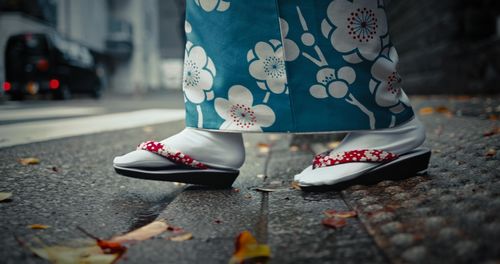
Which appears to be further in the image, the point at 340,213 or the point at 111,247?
the point at 340,213

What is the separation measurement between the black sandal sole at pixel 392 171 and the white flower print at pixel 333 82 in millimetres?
224

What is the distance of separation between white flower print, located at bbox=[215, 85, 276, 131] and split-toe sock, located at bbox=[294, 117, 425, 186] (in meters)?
0.19

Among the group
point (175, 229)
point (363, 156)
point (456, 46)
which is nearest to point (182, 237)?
point (175, 229)

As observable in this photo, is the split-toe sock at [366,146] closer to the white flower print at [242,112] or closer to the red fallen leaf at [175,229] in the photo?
the white flower print at [242,112]

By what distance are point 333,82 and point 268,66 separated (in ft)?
0.58

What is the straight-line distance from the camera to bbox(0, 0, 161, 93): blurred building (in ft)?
44.0

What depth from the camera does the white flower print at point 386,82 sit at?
122cm

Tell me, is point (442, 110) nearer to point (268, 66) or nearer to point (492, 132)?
point (492, 132)

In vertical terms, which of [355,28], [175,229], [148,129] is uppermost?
[355,28]

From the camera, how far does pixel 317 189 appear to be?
1.24m

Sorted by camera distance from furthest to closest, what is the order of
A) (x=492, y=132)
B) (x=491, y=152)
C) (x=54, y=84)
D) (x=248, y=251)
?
(x=54, y=84) → (x=492, y=132) → (x=491, y=152) → (x=248, y=251)

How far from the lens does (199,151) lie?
1315 mm

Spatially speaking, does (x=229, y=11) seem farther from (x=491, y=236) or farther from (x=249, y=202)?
(x=491, y=236)

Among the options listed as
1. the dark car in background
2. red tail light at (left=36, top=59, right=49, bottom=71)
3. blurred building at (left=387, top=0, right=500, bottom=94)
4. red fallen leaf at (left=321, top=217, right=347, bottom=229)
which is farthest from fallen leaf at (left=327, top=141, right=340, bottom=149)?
red tail light at (left=36, top=59, right=49, bottom=71)
